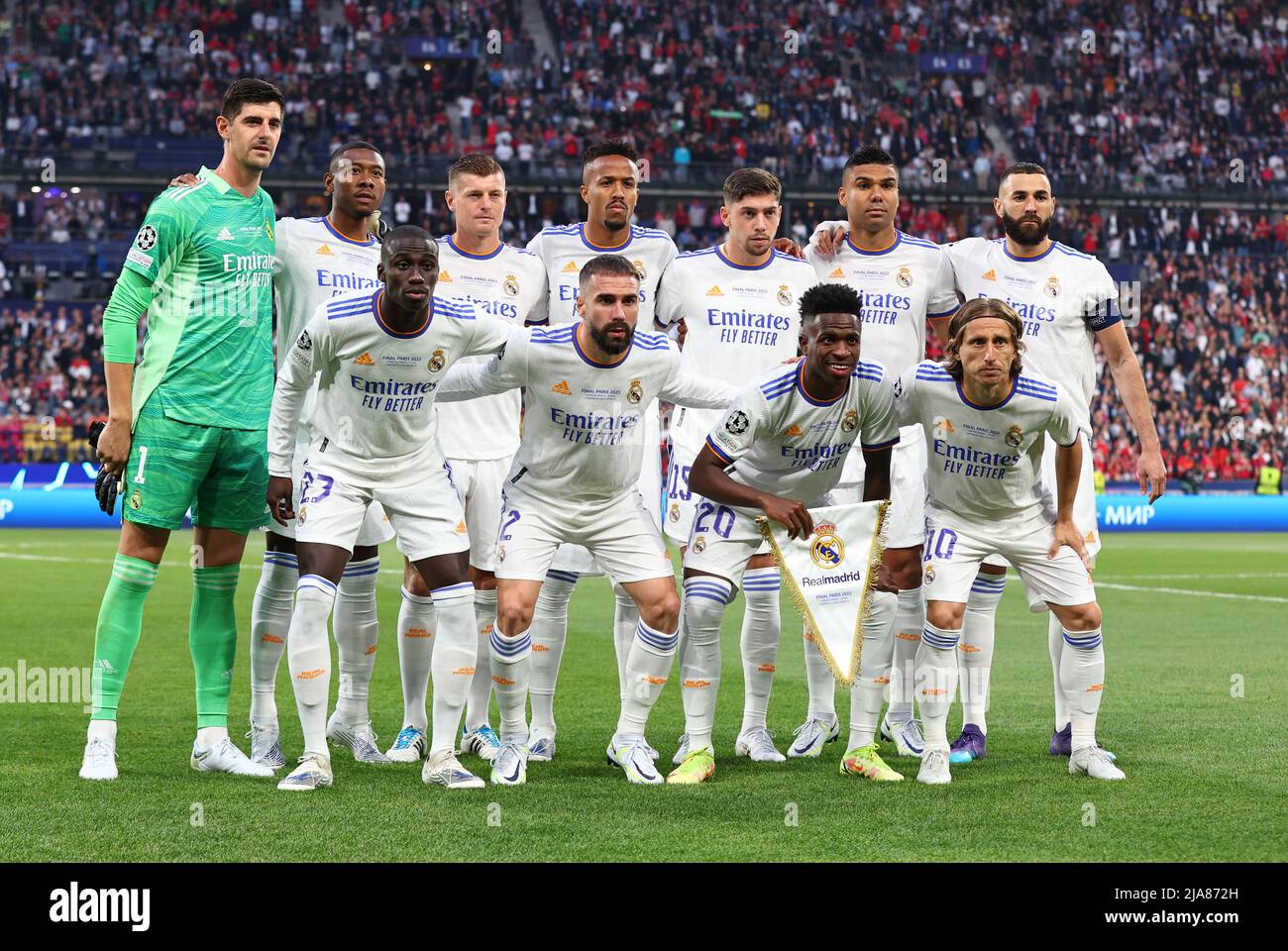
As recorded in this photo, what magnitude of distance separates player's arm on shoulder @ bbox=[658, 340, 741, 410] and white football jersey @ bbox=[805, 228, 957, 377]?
0.95 metres

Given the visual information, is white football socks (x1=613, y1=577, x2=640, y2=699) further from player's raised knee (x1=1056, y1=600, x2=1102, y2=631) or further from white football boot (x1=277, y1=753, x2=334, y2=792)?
player's raised knee (x1=1056, y1=600, x2=1102, y2=631)

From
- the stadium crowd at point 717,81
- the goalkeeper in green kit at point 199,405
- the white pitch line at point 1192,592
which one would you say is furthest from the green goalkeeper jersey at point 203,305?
the stadium crowd at point 717,81

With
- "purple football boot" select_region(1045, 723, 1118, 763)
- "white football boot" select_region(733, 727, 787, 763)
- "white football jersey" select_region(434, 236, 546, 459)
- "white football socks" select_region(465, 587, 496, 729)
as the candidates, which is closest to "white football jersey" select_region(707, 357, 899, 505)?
"white football boot" select_region(733, 727, 787, 763)

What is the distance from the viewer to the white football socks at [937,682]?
605 centimetres

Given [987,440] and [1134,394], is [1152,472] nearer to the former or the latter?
[1134,394]

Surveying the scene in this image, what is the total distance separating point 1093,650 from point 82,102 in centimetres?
3182

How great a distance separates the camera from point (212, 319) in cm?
611

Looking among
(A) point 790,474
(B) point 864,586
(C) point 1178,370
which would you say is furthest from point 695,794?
(C) point 1178,370

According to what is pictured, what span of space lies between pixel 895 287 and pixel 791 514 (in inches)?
59.5

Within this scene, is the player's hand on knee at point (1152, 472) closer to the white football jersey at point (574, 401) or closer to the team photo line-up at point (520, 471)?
the team photo line-up at point (520, 471)

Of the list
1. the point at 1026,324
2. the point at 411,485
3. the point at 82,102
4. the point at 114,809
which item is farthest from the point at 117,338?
the point at 82,102

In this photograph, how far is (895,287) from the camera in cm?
706

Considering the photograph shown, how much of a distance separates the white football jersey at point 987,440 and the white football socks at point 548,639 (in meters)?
1.70

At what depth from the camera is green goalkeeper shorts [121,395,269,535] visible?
236 inches
